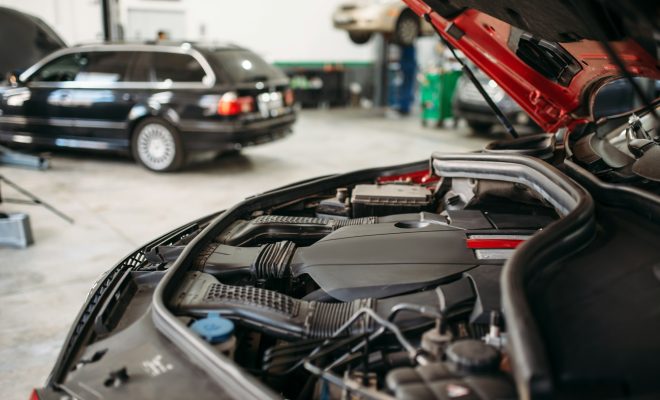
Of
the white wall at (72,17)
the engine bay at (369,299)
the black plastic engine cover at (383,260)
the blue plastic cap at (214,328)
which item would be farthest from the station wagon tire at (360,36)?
the blue plastic cap at (214,328)

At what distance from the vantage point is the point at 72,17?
37.7ft

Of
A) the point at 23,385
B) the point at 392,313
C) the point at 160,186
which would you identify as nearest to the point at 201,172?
the point at 160,186

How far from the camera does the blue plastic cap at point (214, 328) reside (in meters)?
1.38

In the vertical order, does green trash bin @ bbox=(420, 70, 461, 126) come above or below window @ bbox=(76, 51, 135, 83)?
below

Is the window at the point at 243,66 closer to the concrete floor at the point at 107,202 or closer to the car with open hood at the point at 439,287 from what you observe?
the concrete floor at the point at 107,202

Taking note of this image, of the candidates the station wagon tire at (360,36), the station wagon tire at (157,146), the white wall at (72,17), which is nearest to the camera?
the station wagon tire at (157,146)

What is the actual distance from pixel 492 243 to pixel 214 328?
862 millimetres

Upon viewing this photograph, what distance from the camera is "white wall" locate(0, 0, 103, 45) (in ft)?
36.7

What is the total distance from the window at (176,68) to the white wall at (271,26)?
20.4 ft

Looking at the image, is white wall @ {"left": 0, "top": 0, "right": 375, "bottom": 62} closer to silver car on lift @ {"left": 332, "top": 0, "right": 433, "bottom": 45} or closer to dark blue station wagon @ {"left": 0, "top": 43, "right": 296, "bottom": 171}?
silver car on lift @ {"left": 332, "top": 0, "right": 433, "bottom": 45}

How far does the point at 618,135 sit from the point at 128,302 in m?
2.05

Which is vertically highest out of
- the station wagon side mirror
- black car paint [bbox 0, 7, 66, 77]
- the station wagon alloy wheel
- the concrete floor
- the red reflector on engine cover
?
black car paint [bbox 0, 7, 66, 77]

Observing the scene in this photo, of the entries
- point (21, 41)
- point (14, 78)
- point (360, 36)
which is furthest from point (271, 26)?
point (14, 78)

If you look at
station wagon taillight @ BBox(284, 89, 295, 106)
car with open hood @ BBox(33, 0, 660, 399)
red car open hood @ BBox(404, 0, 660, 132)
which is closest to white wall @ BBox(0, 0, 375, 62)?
station wagon taillight @ BBox(284, 89, 295, 106)
